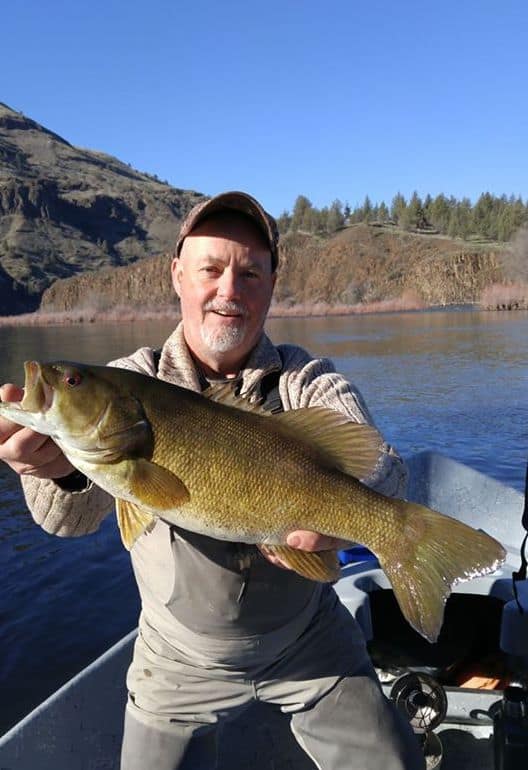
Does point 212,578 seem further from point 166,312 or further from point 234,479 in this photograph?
point 166,312

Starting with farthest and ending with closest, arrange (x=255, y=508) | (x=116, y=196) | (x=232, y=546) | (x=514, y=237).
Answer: (x=116, y=196) → (x=514, y=237) → (x=232, y=546) → (x=255, y=508)

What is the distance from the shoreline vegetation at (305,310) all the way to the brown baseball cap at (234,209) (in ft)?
206

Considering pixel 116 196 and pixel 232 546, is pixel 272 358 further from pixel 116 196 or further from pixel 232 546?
pixel 116 196

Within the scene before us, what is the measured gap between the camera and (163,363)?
11.0 ft

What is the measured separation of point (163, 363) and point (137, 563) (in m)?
0.95

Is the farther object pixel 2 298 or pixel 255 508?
pixel 2 298

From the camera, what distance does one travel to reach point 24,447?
8.57 feet

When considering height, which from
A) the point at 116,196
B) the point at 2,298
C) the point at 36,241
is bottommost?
the point at 2,298

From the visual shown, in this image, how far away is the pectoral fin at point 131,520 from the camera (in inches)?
104

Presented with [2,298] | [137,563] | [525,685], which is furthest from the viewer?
[2,298]

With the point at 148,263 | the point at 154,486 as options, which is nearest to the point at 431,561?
the point at 154,486

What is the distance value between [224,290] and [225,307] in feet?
0.28

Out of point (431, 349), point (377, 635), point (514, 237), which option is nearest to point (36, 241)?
point (514, 237)

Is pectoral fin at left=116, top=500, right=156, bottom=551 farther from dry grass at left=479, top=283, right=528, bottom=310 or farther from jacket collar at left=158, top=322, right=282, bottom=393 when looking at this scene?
dry grass at left=479, top=283, right=528, bottom=310
